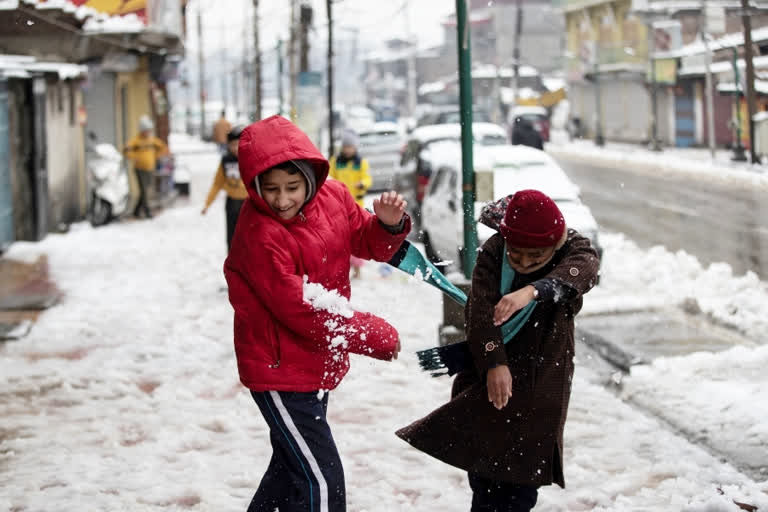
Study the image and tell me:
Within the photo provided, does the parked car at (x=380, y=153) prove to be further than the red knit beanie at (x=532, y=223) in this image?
Yes

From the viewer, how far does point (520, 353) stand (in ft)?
12.8

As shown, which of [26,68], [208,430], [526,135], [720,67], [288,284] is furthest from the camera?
[720,67]

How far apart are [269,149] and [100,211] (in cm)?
1650

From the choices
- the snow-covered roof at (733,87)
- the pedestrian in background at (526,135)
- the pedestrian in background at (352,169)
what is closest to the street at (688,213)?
the pedestrian in background at (526,135)

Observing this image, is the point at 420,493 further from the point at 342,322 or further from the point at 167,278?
the point at 167,278

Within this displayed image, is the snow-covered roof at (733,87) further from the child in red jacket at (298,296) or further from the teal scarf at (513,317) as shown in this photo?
the child in red jacket at (298,296)

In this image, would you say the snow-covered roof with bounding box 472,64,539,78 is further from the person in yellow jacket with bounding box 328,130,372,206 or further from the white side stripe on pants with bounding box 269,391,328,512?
the white side stripe on pants with bounding box 269,391,328,512

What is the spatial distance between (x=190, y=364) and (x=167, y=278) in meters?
4.87

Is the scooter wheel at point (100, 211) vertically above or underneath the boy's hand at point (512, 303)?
above

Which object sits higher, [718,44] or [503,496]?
[718,44]

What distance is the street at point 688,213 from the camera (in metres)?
15.4

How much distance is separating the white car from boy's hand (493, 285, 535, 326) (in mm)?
7721

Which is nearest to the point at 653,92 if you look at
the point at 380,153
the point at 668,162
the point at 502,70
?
the point at 668,162

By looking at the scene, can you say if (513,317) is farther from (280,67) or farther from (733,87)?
(733,87)
